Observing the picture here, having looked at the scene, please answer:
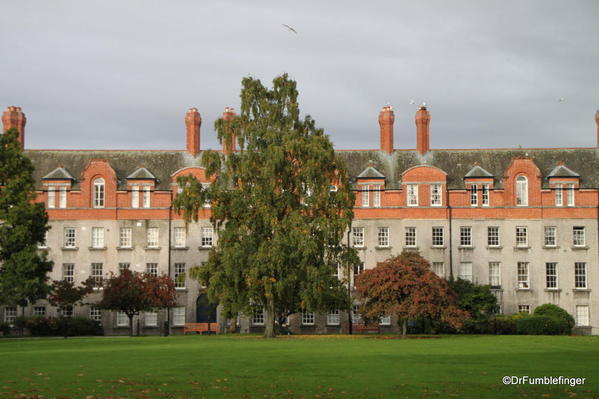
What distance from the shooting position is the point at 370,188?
214 ft

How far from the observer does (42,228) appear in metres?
47.8

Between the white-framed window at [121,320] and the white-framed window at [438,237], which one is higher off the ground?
the white-framed window at [438,237]

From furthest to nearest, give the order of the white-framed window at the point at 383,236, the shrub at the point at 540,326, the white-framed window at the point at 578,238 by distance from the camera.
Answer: the white-framed window at the point at 383,236 → the white-framed window at the point at 578,238 → the shrub at the point at 540,326

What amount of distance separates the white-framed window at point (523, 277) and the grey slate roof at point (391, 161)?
22.5 feet

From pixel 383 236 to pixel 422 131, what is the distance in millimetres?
9770

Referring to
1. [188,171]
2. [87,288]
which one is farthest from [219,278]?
[188,171]

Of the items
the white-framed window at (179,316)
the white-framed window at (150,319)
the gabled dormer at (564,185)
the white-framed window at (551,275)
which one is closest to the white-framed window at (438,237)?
the white-framed window at (551,275)

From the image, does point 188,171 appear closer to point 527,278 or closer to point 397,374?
point 527,278

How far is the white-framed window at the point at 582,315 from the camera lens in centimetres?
6241

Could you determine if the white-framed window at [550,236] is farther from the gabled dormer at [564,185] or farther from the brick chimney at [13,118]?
the brick chimney at [13,118]

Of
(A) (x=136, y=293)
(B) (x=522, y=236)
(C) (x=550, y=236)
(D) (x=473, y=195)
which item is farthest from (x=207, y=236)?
(C) (x=550, y=236)

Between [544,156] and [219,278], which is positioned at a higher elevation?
[544,156]

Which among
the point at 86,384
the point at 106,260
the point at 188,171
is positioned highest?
the point at 188,171

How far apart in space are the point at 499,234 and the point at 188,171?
979 inches
